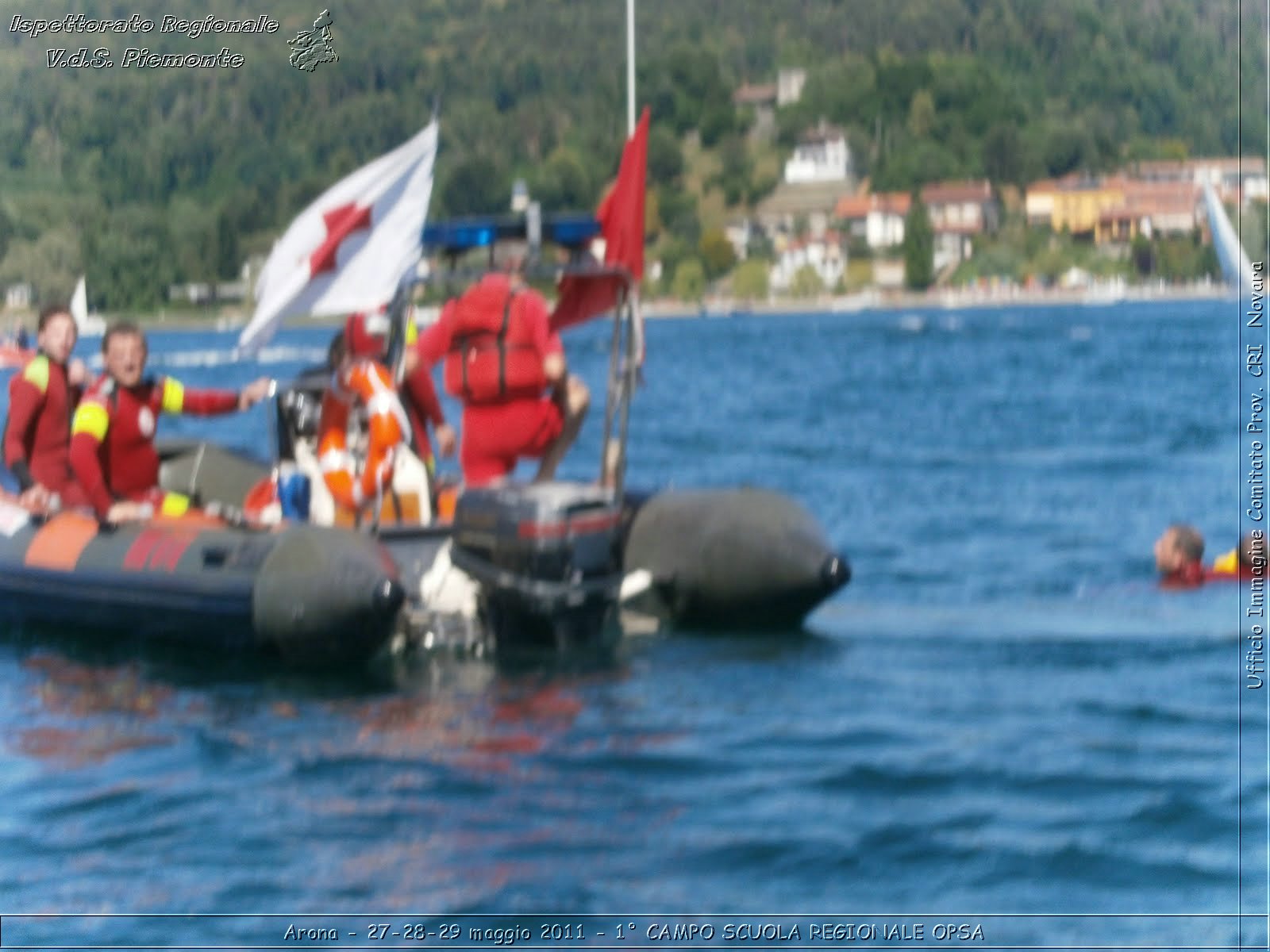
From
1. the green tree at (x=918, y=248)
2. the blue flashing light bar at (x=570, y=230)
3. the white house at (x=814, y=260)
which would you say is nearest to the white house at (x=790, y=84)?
the white house at (x=814, y=260)

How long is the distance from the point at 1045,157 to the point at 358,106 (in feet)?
136

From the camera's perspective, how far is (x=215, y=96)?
61.8 metres

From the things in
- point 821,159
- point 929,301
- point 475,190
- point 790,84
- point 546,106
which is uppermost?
point 790,84

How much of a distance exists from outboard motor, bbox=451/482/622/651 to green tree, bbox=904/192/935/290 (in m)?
86.8

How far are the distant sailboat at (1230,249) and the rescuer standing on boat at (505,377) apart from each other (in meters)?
3.25

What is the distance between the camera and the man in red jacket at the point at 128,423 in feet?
38.1

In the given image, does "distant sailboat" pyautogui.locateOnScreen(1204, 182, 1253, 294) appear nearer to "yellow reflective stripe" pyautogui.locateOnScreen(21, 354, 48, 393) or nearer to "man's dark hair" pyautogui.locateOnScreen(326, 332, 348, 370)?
"man's dark hair" pyautogui.locateOnScreen(326, 332, 348, 370)

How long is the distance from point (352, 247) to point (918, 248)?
89019mm

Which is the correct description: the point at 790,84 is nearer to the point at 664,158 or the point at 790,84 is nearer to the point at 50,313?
the point at 664,158

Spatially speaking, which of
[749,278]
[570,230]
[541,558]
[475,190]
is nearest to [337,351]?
[570,230]

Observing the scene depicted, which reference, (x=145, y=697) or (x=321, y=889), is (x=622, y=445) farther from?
(x=321, y=889)

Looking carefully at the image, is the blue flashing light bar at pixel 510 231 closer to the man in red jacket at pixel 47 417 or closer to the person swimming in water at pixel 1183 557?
the man in red jacket at pixel 47 417

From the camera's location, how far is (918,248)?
99000 mm

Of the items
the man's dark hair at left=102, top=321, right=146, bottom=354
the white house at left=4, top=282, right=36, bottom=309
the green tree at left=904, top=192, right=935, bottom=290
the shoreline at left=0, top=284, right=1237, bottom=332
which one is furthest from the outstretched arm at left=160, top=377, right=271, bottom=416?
the green tree at left=904, top=192, right=935, bottom=290
